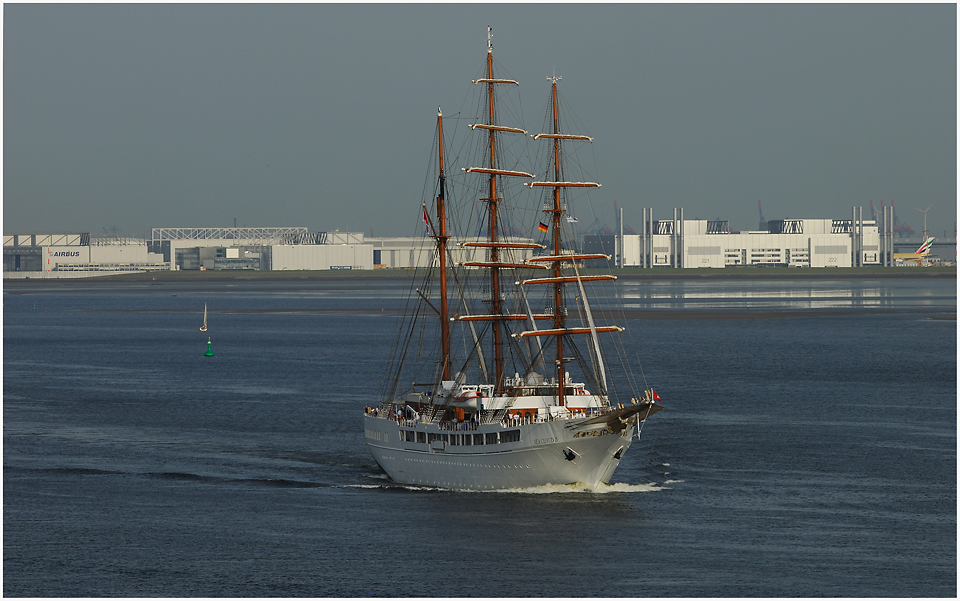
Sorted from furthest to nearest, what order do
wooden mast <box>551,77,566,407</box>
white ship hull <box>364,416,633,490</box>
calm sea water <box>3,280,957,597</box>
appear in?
wooden mast <box>551,77,566,407</box> → white ship hull <box>364,416,633,490</box> → calm sea water <box>3,280,957,597</box>

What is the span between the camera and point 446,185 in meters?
92.4

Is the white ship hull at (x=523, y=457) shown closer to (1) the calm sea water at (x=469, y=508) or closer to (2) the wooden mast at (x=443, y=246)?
(1) the calm sea water at (x=469, y=508)

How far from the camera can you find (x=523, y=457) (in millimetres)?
79438

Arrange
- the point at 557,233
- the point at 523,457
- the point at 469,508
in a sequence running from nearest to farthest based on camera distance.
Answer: the point at 469,508, the point at 523,457, the point at 557,233

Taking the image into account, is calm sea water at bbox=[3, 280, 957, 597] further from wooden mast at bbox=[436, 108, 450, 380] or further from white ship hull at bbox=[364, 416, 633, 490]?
wooden mast at bbox=[436, 108, 450, 380]

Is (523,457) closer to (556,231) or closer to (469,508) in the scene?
(469,508)

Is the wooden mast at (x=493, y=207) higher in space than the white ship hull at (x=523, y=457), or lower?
higher

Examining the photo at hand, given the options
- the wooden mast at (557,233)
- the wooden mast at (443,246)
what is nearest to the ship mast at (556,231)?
the wooden mast at (557,233)

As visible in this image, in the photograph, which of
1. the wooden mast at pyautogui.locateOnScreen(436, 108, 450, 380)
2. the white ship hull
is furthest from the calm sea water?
the wooden mast at pyautogui.locateOnScreen(436, 108, 450, 380)

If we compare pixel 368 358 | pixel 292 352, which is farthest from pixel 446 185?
pixel 292 352

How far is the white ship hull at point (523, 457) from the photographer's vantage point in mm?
78688

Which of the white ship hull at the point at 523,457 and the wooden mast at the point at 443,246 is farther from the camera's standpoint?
the wooden mast at the point at 443,246

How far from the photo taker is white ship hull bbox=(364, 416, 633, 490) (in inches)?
3098

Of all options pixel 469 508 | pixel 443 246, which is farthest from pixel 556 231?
pixel 469 508
